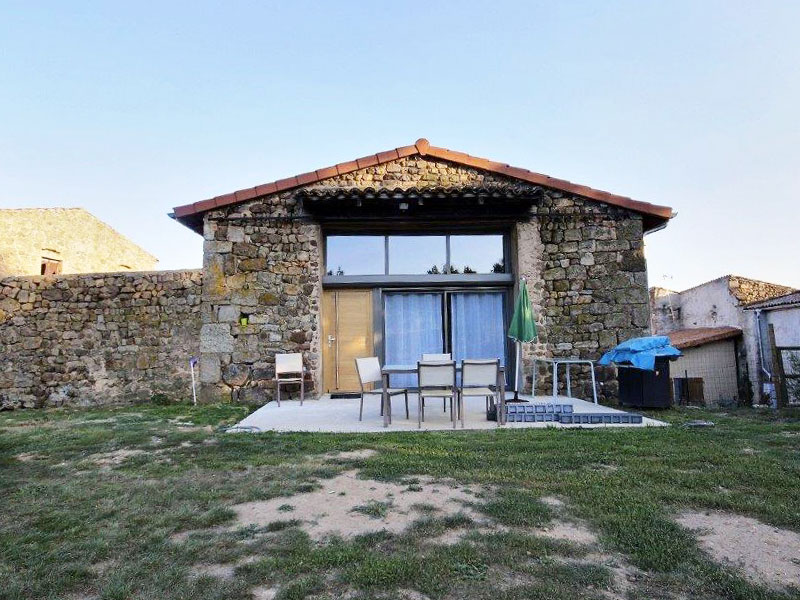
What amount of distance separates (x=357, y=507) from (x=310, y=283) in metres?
5.36

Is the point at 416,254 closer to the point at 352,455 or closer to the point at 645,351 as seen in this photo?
the point at 645,351

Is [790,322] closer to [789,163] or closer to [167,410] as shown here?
[789,163]

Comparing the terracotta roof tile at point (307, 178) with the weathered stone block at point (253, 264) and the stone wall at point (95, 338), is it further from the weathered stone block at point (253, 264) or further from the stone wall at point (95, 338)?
the stone wall at point (95, 338)

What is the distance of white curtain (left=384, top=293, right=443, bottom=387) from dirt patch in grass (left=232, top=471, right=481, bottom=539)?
5141 mm

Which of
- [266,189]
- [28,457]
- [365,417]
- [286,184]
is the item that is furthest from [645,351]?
[28,457]

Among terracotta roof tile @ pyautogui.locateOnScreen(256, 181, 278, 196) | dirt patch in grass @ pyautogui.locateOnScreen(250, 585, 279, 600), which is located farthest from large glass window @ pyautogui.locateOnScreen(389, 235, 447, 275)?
dirt patch in grass @ pyautogui.locateOnScreen(250, 585, 279, 600)

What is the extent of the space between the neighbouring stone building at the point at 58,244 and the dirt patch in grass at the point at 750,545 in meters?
17.0

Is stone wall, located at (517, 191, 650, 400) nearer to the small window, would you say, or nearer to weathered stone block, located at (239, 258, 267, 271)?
weathered stone block, located at (239, 258, 267, 271)

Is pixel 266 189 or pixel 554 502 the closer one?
pixel 554 502

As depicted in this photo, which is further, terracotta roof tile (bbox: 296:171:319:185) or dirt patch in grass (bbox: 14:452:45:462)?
terracotta roof tile (bbox: 296:171:319:185)

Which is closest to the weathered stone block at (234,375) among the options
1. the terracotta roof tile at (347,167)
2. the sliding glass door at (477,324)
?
the sliding glass door at (477,324)

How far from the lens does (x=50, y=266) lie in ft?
48.1

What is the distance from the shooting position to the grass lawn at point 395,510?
1.71 m

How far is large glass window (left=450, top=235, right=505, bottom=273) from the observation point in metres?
8.23
